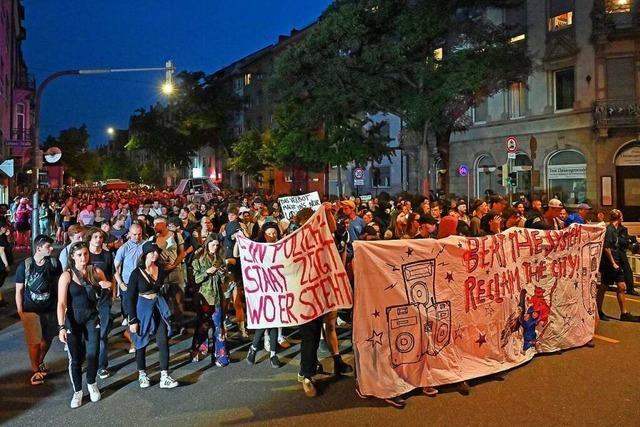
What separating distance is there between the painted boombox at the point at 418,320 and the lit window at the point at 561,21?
2401cm

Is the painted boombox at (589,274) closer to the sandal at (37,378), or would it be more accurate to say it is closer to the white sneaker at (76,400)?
the white sneaker at (76,400)

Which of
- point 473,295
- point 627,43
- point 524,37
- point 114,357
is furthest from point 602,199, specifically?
point 114,357

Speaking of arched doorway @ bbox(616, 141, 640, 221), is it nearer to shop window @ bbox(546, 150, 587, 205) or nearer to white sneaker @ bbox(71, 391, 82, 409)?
shop window @ bbox(546, 150, 587, 205)

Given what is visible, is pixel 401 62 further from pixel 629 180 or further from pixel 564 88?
pixel 629 180

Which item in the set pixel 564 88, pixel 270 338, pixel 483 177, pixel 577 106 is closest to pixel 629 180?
pixel 577 106

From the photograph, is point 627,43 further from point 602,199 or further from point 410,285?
point 410,285

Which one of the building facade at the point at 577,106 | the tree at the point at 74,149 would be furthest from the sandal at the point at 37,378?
the tree at the point at 74,149

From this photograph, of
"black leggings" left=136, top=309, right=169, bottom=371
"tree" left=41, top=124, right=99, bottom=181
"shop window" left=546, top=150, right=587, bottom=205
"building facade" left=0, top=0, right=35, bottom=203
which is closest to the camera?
"black leggings" left=136, top=309, right=169, bottom=371

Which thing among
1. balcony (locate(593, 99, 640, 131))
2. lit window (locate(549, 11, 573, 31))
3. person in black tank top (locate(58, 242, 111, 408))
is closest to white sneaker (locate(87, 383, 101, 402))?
person in black tank top (locate(58, 242, 111, 408))

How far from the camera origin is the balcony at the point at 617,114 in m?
24.0

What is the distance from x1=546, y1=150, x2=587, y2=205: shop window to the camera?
25766mm

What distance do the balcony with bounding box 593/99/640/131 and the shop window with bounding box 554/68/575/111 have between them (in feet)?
5.82

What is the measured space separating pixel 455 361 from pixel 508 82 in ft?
78.6

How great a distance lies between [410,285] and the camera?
5.96 metres
